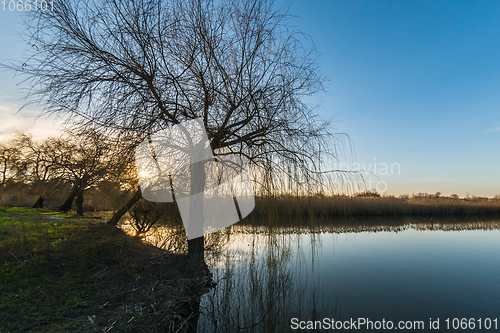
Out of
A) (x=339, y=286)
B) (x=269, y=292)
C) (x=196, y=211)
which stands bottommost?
(x=339, y=286)

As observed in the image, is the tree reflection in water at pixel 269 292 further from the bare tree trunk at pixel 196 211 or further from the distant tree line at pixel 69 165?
the distant tree line at pixel 69 165

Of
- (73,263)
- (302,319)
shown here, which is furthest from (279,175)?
(73,263)

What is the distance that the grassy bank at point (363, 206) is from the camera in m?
3.18

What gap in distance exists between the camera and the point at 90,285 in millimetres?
3564

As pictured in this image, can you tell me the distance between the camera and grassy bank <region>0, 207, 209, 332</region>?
276 centimetres

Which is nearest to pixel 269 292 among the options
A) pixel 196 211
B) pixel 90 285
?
pixel 196 211

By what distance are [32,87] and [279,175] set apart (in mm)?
3287

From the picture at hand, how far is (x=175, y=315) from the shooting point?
319cm

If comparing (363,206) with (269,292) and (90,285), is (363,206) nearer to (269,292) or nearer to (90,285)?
(269,292)

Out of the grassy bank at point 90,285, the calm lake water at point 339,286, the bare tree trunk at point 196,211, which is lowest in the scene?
the calm lake water at point 339,286

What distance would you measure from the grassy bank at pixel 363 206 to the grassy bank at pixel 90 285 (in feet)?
5.90

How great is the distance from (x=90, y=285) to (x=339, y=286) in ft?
13.9

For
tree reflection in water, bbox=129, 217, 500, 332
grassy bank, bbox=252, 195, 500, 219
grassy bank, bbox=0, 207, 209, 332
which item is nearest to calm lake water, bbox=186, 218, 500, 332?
tree reflection in water, bbox=129, 217, 500, 332

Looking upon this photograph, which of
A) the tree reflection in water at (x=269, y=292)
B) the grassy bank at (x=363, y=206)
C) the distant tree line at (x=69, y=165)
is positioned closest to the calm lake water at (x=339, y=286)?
the tree reflection in water at (x=269, y=292)
